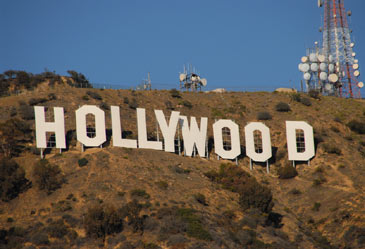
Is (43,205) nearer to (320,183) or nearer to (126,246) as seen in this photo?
(126,246)

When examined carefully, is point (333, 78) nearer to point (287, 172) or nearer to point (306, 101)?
point (306, 101)

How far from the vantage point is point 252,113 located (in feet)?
310

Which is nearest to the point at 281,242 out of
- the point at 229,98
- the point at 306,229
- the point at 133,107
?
the point at 306,229

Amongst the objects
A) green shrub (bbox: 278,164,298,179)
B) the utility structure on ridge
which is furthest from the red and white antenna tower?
green shrub (bbox: 278,164,298,179)

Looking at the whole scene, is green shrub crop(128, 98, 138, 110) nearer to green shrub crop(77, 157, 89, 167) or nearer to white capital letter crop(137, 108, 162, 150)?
white capital letter crop(137, 108, 162, 150)

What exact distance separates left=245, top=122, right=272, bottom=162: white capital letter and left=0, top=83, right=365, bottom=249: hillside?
140 cm

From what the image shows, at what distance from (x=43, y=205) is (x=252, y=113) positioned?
40133 mm

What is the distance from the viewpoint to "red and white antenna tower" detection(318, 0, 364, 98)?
355 feet

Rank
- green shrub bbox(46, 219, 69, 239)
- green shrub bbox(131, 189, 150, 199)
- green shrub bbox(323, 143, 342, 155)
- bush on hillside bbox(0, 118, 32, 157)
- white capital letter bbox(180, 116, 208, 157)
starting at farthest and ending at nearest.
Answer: green shrub bbox(323, 143, 342, 155) → white capital letter bbox(180, 116, 208, 157) → bush on hillside bbox(0, 118, 32, 157) → green shrub bbox(131, 189, 150, 199) → green shrub bbox(46, 219, 69, 239)

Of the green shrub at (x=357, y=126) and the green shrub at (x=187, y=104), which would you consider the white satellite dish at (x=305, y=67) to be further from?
the green shrub at (x=187, y=104)

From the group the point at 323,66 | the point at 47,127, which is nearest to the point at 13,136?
the point at 47,127

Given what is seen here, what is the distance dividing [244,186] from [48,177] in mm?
19906

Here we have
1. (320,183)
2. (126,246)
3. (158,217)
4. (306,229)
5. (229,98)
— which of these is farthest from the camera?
(229,98)

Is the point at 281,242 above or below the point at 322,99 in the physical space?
below
